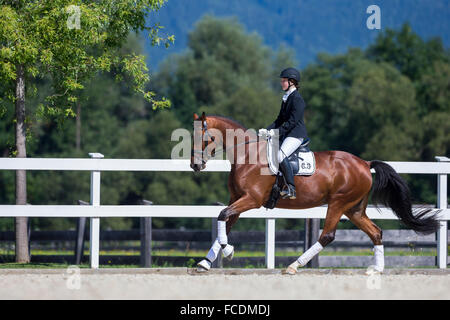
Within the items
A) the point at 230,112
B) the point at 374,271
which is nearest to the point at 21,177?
the point at 374,271

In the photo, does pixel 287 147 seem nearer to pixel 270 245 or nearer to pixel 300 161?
pixel 300 161

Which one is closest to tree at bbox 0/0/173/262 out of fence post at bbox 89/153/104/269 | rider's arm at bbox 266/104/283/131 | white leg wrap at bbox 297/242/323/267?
fence post at bbox 89/153/104/269

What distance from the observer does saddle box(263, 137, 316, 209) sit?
913cm

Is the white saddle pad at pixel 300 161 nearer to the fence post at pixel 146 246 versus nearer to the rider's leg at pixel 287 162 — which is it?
the rider's leg at pixel 287 162

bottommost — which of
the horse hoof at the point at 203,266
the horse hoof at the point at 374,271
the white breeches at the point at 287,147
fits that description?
the horse hoof at the point at 374,271

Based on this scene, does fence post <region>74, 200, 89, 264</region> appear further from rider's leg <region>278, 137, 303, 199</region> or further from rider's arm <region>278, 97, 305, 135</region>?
rider's arm <region>278, 97, 305, 135</region>

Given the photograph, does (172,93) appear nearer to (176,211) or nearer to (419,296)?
(176,211)

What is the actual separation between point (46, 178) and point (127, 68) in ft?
103

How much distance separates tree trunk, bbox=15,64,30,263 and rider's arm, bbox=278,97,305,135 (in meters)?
4.87

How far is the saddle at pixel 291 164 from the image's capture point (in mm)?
9133

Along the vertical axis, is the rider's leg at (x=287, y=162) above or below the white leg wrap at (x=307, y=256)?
above

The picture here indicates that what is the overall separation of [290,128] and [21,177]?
5.12 metres

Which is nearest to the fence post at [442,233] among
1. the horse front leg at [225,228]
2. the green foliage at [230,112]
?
the horse front leg at [225,228]
